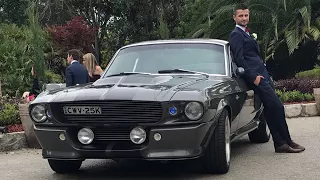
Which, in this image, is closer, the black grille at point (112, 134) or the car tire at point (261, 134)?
the black grille at point (112, 134)

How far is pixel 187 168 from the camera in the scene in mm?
6422

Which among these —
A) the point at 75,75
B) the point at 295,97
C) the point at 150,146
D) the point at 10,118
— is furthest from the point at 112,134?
the point at 295,97

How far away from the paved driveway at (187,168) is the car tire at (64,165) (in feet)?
0.25

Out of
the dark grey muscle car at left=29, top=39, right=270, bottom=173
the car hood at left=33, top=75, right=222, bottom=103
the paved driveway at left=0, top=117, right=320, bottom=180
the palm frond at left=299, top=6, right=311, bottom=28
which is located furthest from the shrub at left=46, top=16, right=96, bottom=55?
the dark grey muscle car at left=29, top=39, right=270, bottom=173

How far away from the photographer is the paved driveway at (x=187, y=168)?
5984mm

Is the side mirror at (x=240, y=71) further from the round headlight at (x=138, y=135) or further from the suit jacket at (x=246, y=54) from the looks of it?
the round headlight at (x=138, y=135)

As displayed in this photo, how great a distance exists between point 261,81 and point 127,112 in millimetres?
2334

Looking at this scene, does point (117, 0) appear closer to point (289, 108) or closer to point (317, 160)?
point (289, 108)

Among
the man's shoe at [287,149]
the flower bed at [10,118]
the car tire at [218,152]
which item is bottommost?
the man's shoe at [287,149]

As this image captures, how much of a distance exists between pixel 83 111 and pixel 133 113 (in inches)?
20.1

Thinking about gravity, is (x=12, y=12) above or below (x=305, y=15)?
below

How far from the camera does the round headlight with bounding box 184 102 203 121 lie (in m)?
5.37

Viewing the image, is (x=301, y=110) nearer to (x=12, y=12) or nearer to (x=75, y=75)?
(x=75, y=75)

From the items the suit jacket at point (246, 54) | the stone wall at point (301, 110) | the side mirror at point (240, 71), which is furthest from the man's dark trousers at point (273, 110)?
the stone wall at point (301, 110)
